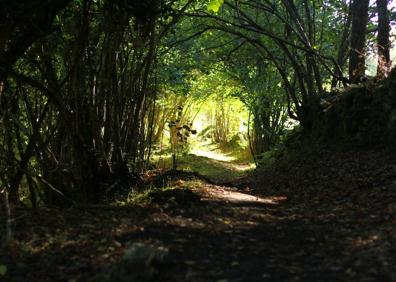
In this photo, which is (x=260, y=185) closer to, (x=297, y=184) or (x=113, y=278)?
(x=297, y=184)

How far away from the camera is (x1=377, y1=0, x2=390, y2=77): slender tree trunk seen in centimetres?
910

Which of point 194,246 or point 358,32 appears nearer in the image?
point 194,246

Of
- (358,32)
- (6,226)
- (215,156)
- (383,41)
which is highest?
(358,32)

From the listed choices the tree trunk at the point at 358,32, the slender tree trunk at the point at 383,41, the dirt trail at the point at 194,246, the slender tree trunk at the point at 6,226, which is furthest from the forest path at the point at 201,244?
the tree trunk at the point at 358,32

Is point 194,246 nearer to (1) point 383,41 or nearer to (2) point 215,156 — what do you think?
(1) point 383,41

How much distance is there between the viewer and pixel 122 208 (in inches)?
232

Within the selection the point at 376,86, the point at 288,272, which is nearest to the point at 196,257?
the point at 288,272

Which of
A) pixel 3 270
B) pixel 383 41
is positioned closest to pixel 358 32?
pixel 383 41

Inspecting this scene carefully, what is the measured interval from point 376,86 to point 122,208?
221 inches

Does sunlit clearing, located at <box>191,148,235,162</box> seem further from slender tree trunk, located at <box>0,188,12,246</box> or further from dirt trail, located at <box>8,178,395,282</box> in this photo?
slender tree trunk, located at <box>0,188,12,246</box>

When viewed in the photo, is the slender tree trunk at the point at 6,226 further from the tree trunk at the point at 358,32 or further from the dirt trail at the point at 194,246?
the tree trunk at the point at 358,32

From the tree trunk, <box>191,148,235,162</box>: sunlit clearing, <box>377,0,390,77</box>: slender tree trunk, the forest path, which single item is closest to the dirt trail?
the forest path

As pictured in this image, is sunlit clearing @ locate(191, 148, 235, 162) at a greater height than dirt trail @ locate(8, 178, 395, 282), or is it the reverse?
sunlit clearing @ locate(191, 148, 235, 162)

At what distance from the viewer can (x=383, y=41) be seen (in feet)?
32.1
